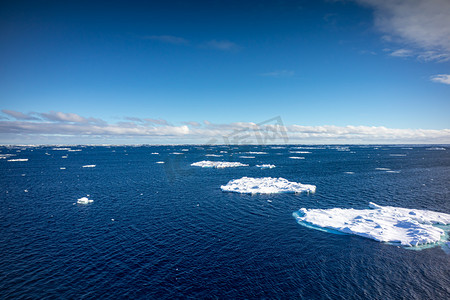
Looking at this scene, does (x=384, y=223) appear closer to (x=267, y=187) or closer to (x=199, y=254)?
(x=267, y=187)

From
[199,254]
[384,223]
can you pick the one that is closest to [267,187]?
[384,223]

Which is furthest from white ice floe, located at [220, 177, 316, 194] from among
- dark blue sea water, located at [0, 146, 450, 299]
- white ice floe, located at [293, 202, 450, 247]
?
white ice floe, located at [293, 202, 450, 247]

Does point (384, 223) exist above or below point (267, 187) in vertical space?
below

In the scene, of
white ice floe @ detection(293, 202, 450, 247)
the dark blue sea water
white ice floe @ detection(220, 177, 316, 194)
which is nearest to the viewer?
the dark blue sea water

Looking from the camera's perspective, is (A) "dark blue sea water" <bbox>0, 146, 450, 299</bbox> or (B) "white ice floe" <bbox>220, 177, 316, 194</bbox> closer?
(A) "dark blue sea water" <bbox>0, 146, 450, 299</bbox>

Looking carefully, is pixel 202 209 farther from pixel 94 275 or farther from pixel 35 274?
pixel 35 274

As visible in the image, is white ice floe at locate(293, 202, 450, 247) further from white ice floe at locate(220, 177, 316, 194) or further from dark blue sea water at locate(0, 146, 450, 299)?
white ice floe at locate(220, 177, 316, 194)

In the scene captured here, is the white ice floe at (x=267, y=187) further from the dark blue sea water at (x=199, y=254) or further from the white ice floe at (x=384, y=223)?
the white ice floe at (x=384, y=223)

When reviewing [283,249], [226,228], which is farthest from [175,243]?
[283,249]
